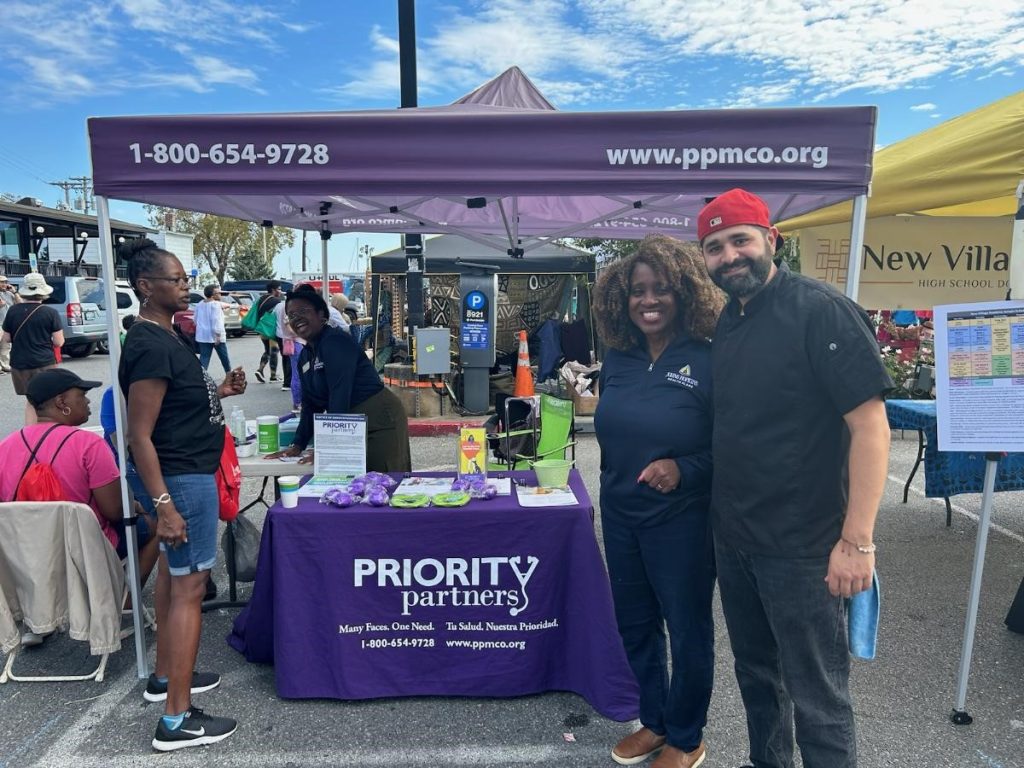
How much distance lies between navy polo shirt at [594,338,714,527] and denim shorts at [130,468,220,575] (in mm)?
1512

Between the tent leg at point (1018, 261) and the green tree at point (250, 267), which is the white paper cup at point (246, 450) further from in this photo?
the green tree at point (250, 267)

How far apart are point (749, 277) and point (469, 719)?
198 centimetres

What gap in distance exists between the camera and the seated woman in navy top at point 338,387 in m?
3.47

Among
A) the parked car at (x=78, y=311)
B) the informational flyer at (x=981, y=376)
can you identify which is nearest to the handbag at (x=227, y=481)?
the informational flyer at (x=981, y=376)

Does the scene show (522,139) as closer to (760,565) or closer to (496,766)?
(760,565)

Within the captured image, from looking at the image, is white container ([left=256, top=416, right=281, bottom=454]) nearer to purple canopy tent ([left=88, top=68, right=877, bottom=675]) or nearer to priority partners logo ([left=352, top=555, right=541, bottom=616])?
priority partners logo ([left=352, top=555, right=541, bottom=616])

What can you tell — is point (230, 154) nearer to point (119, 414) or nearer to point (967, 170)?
point (119, 414)

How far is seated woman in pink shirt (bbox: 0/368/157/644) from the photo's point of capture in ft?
9.98

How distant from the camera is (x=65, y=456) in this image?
3.06 metres

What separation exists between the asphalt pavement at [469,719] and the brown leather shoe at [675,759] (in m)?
0.12

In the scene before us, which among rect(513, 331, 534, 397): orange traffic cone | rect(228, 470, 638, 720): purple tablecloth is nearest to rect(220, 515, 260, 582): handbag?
rect(228, 470, 638, 720): purple tablecloth

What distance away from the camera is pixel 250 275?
2051 inches

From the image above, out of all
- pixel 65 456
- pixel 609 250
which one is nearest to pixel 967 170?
pixel 65 456

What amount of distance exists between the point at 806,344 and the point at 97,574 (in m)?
2.90
